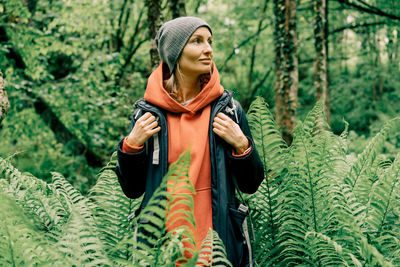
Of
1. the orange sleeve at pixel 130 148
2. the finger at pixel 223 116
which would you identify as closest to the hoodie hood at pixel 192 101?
the finger at pixel 223 116

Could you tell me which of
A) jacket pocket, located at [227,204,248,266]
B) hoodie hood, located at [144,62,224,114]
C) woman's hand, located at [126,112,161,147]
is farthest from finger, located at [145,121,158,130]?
jacket pocket, located at [227,204,248,266]

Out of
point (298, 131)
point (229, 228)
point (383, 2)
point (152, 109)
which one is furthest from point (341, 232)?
point (383, 2)

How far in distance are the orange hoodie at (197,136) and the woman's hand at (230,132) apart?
0.24 feet

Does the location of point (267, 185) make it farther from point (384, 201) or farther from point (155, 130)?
point (155, 130)

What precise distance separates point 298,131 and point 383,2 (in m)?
7.33

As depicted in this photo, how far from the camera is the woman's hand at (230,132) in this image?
1724 mm

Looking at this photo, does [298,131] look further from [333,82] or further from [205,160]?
[333,82]

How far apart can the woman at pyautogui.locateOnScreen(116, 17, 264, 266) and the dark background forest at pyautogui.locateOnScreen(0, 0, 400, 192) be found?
96cm

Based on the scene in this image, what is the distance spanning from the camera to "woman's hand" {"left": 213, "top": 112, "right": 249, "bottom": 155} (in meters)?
1.72

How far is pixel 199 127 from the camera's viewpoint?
178 cm

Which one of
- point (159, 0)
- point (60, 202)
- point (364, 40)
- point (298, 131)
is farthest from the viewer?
point (364, 40)

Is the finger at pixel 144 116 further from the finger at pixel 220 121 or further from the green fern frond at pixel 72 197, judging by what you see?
the green fern frond at pixel 72 197

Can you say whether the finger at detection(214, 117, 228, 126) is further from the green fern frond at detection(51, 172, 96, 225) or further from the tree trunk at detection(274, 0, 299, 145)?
the tree trunk at detection(274, 0, 299, 145)

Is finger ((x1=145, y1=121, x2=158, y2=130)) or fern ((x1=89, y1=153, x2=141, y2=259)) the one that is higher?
finger ((x1=145, y1=121, x2=158, y2=130))
